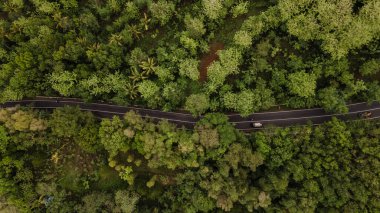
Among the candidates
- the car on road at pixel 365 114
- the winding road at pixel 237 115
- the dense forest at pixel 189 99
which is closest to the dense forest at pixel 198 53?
the dense forest at pixel 189 99

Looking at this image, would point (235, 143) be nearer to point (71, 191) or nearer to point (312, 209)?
point (312, 209)

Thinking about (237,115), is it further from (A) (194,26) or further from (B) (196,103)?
(A) (194,26)

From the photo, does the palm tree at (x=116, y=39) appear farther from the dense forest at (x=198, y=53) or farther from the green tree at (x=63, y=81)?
the green tree at (x=63, y=81)

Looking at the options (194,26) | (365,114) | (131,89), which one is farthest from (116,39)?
(365,114)

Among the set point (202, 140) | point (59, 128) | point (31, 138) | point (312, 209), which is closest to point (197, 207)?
point (202, 140)

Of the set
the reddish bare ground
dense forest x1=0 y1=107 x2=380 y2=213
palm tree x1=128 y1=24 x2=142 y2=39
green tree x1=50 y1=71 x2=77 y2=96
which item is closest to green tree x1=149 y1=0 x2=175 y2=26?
palm tree x1=128 y1=24 x2=142 y2=39
